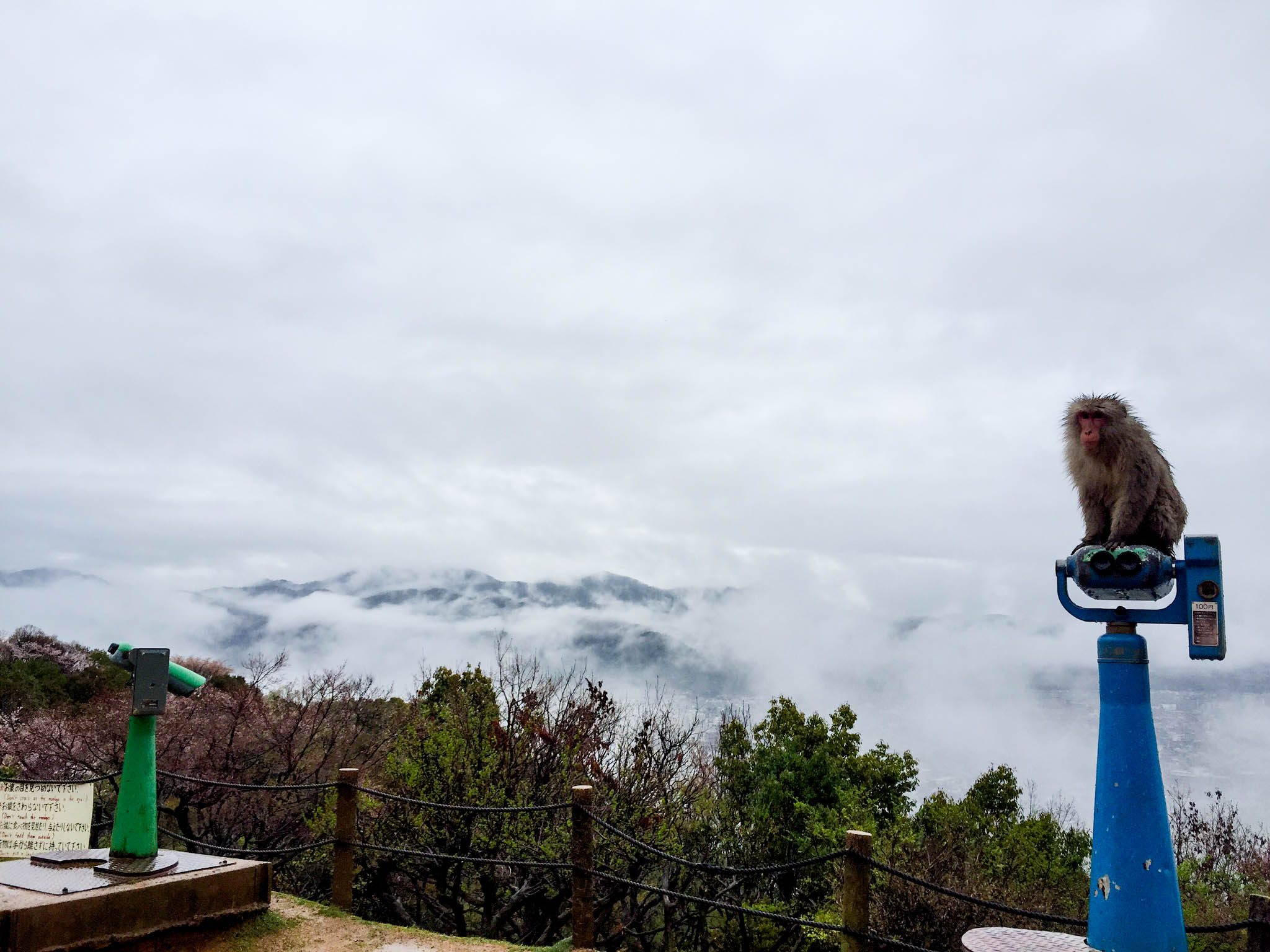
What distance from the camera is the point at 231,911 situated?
207 inches

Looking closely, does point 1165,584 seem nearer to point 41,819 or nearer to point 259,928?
point 259,928

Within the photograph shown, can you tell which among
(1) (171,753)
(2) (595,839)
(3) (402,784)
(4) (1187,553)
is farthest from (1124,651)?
(1) (171,753)

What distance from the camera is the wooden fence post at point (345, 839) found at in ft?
20.8

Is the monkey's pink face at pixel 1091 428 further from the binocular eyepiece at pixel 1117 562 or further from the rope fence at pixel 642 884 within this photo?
the rope fence at pixel 642 884

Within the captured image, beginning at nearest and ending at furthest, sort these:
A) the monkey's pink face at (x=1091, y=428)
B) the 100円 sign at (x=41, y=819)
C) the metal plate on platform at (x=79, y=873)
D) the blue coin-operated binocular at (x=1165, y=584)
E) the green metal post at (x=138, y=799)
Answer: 1. the blue coin-operated binocular at (x=1165, y=584)
2. the monkey's pink face at (x=1091, y=428)
3. the metal plate on platform at (x=79, y=873)
4. the green metal post at (x=138, y=799)
5. the 100円 sign at (x=41, y=819)

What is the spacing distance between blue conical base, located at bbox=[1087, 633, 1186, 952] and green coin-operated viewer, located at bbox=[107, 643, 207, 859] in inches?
196

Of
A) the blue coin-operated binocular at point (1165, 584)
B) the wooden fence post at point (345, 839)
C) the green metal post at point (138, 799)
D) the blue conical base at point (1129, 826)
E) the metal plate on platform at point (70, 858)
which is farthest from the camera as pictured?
the wooden fence post at point (345, 839)

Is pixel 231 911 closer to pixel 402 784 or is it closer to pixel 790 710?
pixel 402 784

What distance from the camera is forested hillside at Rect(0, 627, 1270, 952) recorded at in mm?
10438

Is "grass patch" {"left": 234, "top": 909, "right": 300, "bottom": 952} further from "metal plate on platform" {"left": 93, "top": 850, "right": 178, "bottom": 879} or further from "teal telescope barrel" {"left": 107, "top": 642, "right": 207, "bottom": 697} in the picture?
"teal telescope barrel" {"left": 107, "top": 642, "right": 207, "bottom": 697}

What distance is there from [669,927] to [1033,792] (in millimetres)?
14846

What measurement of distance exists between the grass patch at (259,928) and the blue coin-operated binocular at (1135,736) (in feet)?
15.2

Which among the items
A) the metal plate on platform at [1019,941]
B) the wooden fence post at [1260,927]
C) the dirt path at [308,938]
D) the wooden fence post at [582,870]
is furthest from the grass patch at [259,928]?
the wooden fence post at [1260,927]

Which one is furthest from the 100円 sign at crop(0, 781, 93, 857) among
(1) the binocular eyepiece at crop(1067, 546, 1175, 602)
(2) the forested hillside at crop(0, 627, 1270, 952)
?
(1) the binocular eyepiece at crop(1067, 546, 1175, 602)
